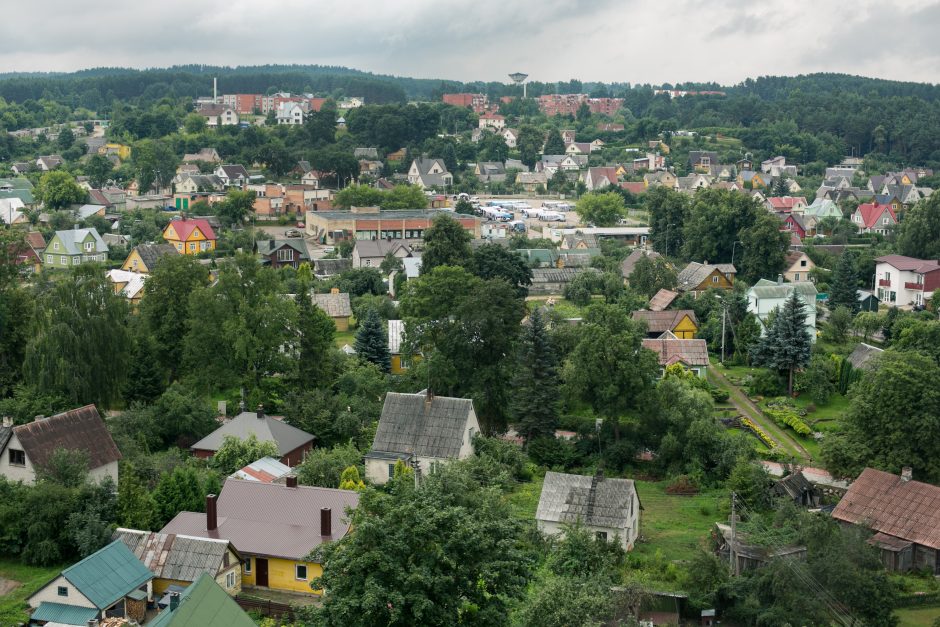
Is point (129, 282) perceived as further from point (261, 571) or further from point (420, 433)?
point (261, 571)

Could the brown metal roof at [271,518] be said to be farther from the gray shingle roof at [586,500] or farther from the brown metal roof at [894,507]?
the brown metal roof at [894,507]

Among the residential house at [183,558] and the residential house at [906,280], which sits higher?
A: the residential house at [906,280]

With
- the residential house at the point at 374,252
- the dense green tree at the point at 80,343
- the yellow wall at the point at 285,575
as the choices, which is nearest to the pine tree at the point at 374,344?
the dense green tree at the point at 80,343

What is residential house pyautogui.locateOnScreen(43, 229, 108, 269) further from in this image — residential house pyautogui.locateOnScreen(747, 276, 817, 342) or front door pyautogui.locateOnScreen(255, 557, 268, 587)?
front door pyautogui.locateOnScreen(255, 557, 268, 587)

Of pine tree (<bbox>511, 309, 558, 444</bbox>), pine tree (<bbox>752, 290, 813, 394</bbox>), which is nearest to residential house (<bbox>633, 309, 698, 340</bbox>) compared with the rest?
pine tree (<bbox>752, 290, 813, 394</bbox>)

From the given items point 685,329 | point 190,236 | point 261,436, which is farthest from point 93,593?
point 190,236

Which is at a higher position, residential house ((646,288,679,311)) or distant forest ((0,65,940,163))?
distant forest ((0,65,940,163))
